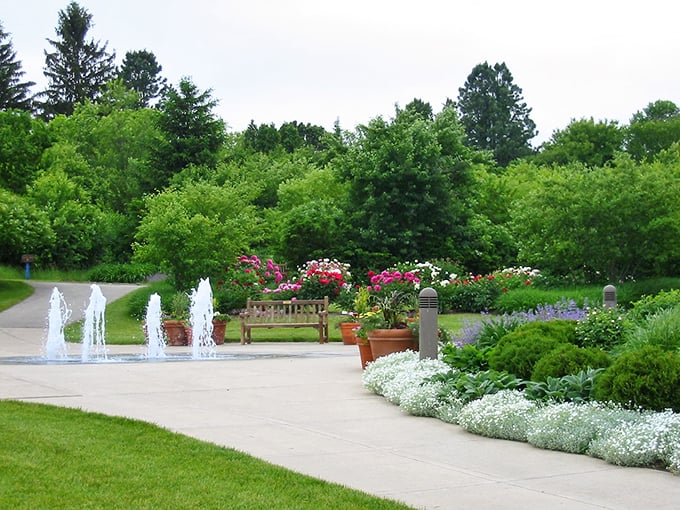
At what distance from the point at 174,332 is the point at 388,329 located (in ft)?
30.6

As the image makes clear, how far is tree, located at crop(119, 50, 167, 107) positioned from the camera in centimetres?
8606

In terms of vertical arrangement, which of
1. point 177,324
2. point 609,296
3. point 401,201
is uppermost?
point 401,201

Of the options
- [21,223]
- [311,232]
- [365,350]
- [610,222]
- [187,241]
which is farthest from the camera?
[311,232]

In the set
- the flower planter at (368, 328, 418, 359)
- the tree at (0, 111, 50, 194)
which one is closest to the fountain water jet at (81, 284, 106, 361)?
the flower planter at (368, 328, 418, 359)

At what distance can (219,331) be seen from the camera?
20625 millimetres

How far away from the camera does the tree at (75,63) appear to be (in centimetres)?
7450

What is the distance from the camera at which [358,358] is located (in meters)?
15.9

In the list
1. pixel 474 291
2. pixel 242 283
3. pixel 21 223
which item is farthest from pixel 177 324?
pixel 21 223

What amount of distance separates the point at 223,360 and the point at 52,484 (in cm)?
1017

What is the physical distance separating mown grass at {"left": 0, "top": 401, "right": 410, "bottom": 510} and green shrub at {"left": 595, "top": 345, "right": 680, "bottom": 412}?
9.85 feet

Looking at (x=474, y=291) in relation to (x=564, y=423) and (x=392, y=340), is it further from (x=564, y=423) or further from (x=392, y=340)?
(x=564, y=423)

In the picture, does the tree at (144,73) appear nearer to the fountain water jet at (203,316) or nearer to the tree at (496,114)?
the tree at (496,114)

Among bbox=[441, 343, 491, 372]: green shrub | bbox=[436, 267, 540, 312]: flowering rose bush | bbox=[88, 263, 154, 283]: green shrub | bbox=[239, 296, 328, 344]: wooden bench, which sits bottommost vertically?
bbox=[441, 343, 491, 372]: green shrub

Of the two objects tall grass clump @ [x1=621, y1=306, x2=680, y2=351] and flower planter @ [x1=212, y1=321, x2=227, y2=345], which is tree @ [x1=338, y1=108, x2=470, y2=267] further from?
tall grass clump @ [x1=621, y1=306, x2=680, y2=351]
